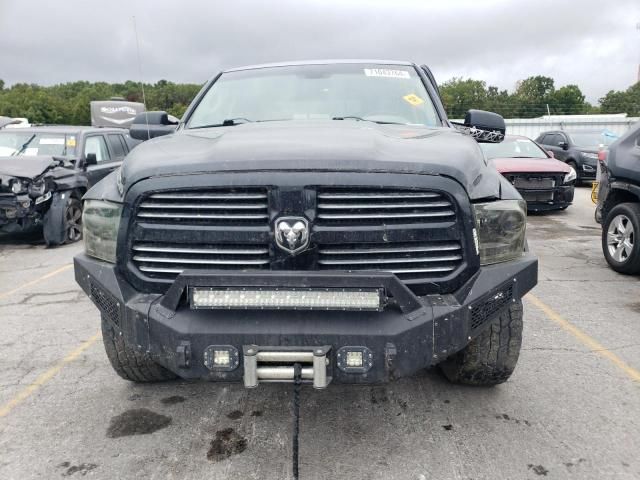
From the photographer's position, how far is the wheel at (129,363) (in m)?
3.12

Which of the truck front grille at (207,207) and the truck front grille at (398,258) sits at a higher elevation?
the truck front grille at (207,207)

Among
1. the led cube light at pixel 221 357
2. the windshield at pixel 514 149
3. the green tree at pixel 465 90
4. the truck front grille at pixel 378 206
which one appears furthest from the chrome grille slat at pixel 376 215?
the green tree at pixel 465 90

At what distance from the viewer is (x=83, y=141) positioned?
9.17 m

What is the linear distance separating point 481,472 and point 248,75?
118 inches

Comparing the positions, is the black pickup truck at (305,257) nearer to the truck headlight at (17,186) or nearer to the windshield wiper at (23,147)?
the truck headlight at (17,186)

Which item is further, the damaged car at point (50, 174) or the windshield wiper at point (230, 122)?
the damaged car at point (50, 174)

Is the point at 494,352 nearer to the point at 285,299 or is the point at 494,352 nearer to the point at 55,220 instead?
the point at 285,299

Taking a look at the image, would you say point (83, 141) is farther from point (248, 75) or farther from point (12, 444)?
point (12, 444)

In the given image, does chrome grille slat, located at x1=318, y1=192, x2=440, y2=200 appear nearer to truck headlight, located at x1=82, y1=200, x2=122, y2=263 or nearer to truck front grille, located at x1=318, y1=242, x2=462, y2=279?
truck front grille, located at x1=318, y1=242, x2=462, y2=279

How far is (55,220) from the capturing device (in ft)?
26.3

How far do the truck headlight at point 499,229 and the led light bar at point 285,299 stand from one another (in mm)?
554

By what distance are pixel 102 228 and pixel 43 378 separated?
1.62 metres

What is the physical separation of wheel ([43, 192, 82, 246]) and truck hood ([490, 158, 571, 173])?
7.28 metres

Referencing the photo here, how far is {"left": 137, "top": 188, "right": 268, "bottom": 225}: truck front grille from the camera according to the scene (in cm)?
232
